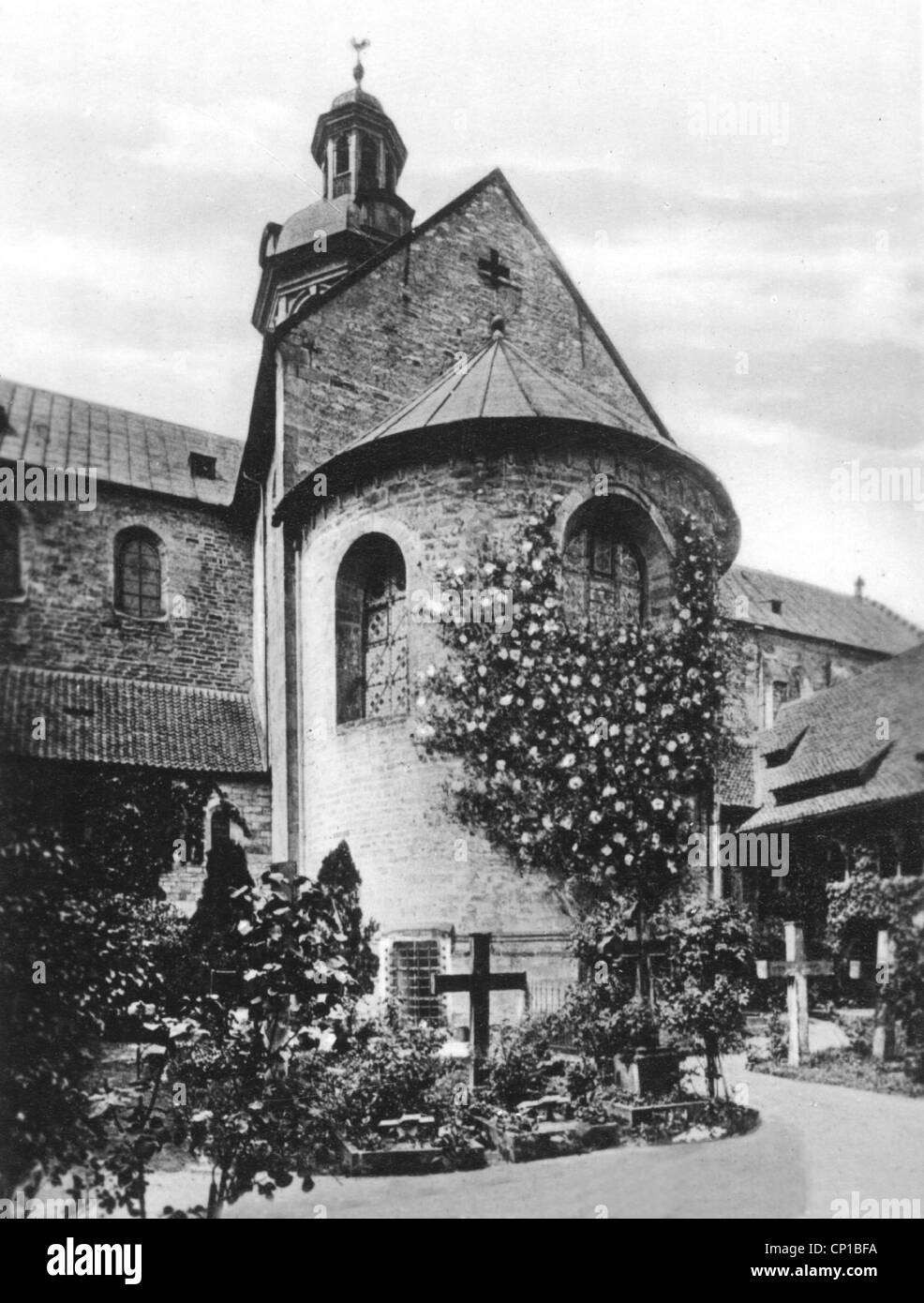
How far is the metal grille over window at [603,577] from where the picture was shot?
11.0 meters

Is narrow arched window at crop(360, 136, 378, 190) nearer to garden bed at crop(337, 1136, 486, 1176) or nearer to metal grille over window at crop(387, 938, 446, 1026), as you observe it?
metal grille over window at crop(387, 938, 446, 1026)

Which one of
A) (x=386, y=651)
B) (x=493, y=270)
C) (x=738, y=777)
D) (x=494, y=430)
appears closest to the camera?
(x=738, y=777)

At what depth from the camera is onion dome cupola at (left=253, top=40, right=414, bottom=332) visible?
21062mm

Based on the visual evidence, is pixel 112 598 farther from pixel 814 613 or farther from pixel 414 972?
pixel 814 613

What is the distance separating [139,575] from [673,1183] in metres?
11.1

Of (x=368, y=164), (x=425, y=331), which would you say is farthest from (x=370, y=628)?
(x=368, y=164)

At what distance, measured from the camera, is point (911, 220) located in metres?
8.27

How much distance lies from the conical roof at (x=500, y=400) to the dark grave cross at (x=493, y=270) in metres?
2.06

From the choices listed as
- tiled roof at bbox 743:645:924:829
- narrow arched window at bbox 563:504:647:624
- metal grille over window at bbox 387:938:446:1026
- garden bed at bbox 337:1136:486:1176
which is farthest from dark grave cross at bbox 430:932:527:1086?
narrow arched window at bbox 563:504:647:624

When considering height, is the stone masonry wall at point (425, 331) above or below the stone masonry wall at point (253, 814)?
above

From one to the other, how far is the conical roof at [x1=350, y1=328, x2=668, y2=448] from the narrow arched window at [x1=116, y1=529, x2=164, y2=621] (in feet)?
14.7

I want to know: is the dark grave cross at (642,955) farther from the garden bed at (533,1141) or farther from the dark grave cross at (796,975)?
the garden bed at (533,1141)

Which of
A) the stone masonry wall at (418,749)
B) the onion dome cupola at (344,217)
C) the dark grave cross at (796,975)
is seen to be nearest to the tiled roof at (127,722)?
the stone masonry wall at (418,749)

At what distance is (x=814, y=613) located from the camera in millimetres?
10648
